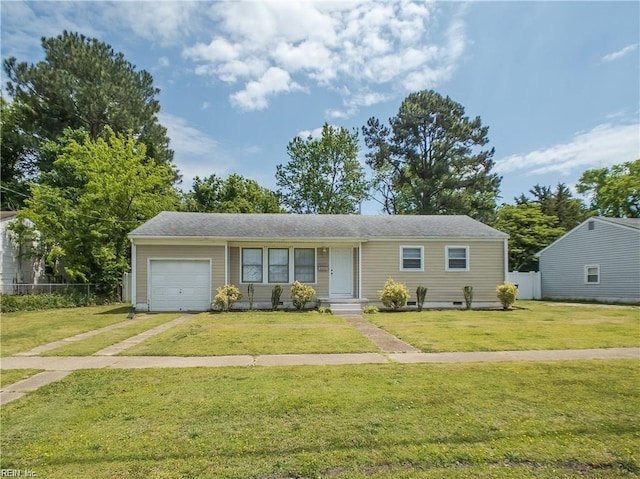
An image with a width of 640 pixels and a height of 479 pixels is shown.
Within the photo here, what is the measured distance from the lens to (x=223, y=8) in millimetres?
11008

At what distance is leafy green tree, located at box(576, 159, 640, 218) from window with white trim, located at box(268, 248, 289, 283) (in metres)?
32.7

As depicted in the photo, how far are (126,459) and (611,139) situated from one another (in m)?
29.0

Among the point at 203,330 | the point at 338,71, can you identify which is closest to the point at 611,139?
the point at 338,71

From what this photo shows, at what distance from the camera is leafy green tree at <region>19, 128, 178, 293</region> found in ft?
63.6

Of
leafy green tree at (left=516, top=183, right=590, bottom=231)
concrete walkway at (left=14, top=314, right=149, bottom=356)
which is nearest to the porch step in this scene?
concrete walkway at (left=14, top=314, right=149, bottom=356)

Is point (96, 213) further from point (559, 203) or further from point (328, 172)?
point (559, 203)

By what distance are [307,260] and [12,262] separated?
1511cm

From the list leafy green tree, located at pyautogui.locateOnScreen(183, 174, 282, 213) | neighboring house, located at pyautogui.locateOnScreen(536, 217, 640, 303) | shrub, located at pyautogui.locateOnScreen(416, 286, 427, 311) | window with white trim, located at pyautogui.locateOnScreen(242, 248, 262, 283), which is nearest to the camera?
shrub, located at pyautogui.locateOnScreen(416, 286, 427, 311)

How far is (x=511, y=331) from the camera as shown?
32.8 ft

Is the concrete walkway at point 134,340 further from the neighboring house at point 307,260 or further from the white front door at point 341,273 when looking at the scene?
the white front door at point 341,273

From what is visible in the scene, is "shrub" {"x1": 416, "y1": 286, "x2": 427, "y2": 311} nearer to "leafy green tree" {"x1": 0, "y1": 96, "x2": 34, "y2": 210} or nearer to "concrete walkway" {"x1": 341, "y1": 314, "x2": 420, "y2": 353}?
"concrete walkway" {"x1": 341, "y1": 314, "x2": 420, "y2": 353}

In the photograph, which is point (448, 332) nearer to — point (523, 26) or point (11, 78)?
point (523, 26)

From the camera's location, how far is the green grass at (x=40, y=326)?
28.6 feet

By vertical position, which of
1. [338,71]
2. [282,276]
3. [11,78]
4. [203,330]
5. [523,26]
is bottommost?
[203,330]
